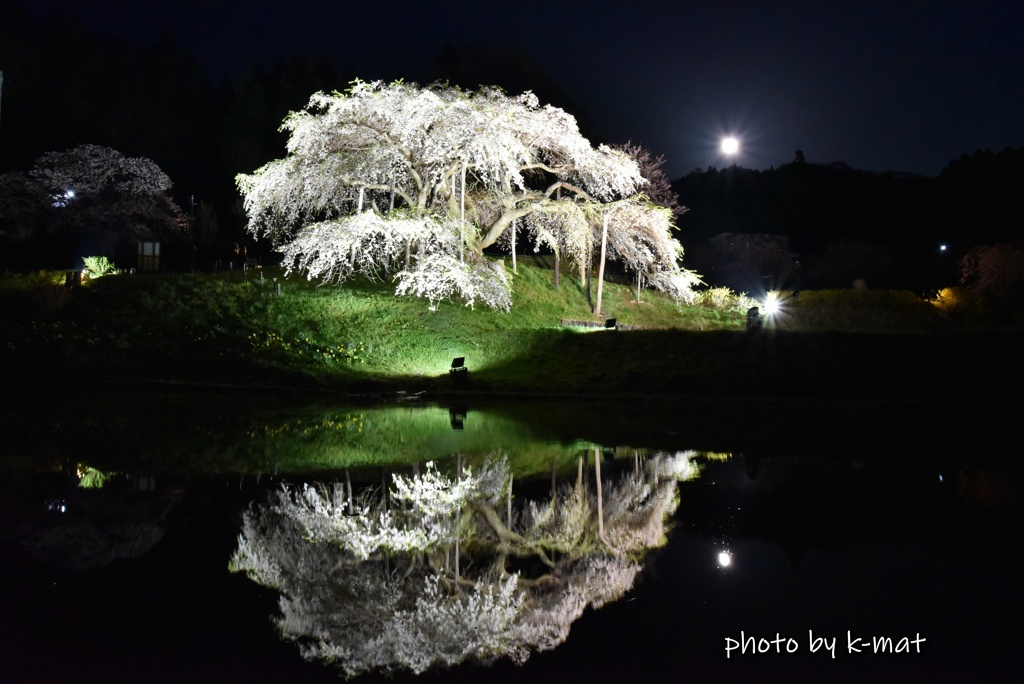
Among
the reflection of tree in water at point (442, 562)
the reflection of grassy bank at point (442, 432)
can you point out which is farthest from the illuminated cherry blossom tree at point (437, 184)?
the reflection of tree in water at point (442, 562)

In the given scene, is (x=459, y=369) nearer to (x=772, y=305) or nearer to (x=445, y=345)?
(x=445, y=345)

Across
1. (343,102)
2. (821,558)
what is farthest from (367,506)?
(343,102)

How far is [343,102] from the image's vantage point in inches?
1139

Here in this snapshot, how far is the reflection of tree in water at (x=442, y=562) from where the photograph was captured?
5.48 metres

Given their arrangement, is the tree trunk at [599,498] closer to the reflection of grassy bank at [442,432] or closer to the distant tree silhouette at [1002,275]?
the reflection of grassy bank at [442,432]

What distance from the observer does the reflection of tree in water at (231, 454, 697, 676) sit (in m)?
5.48

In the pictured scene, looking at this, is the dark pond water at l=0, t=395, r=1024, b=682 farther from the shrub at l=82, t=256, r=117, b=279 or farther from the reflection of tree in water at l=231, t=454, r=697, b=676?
the shrub at l=82, t=256, r=117, b=279

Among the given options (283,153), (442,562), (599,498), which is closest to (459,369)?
(599,498)

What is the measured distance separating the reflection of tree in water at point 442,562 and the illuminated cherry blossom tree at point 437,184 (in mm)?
17533

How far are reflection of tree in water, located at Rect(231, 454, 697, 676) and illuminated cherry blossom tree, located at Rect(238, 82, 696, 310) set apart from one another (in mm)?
17533

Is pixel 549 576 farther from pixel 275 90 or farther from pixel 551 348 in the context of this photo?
pixel 275 90

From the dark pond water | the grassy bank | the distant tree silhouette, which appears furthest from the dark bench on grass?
the distant tree silhouette

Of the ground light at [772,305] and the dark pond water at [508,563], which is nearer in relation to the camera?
the dark pond water at [508,563]

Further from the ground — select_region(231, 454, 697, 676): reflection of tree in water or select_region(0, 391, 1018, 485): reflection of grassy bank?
select_region(0, 391, 1018, 485): reflection of grassy bank
